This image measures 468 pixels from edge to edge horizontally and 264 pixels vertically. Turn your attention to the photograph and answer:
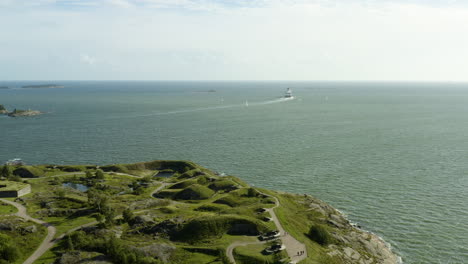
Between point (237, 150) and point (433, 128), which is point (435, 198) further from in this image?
point (433, 128)

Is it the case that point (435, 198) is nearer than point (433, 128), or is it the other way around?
point (435, 198)

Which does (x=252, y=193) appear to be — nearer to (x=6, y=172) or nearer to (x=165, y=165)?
(x=165, y=165)

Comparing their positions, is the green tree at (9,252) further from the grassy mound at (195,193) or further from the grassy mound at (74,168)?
the grassy mound at (74,168)

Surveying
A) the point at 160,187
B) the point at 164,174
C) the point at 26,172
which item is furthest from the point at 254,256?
the point at 26,172

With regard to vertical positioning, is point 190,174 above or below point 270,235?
below

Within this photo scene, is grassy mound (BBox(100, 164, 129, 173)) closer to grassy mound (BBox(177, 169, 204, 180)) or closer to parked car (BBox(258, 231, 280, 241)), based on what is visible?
grassy mound (BBox(177, 169, 204, 180))

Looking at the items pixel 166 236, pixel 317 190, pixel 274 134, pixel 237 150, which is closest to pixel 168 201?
pixel 166 236
